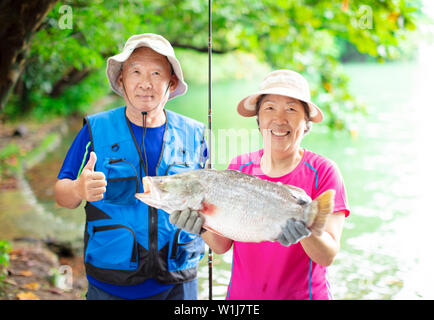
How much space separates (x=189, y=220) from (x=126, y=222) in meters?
0.74

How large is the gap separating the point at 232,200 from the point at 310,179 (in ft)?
1.59

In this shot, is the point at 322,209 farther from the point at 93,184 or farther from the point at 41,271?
the point at 41,271

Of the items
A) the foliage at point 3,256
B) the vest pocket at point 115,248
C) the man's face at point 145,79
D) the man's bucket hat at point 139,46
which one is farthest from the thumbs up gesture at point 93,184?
the foliage at point 3,256

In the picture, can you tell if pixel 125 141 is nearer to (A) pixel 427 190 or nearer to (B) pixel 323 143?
(A) pixel 427 190

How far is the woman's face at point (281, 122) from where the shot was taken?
226cm

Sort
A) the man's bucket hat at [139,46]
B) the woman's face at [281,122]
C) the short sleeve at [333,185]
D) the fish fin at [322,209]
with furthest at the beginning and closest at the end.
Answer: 1. the man's bucket hat at [139,46]
2. the woman's face at [281,122]
3. the short sleeve at [333,185]
4. the fish fin at [322,209]

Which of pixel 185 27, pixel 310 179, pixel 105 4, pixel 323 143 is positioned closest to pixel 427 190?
pixel 323 143

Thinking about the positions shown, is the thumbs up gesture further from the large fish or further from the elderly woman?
the elderly woman

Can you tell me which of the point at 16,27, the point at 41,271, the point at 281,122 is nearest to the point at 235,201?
the point at 281,122

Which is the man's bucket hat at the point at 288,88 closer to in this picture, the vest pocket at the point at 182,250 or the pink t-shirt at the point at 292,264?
the pink t-shirt at the point at 292,264

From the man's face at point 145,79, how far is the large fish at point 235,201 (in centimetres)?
68

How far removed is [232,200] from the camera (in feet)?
6.66

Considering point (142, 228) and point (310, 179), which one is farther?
point (142, 228)

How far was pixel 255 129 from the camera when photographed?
2.85 meters
